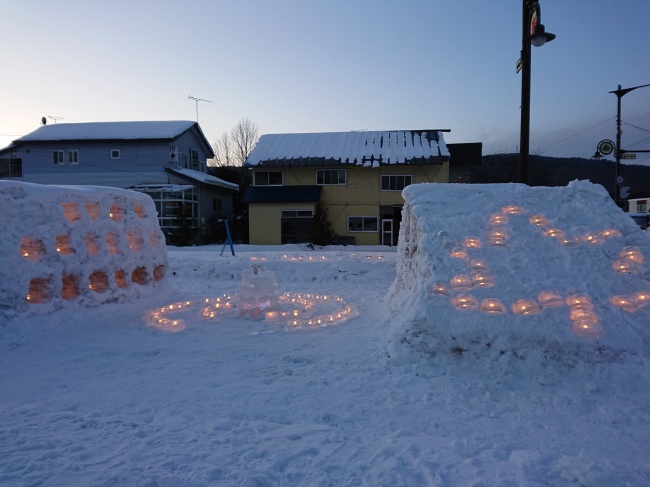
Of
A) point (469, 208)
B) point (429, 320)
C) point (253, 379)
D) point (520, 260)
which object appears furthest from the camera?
point (469, 208)

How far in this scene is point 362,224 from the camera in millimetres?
25375

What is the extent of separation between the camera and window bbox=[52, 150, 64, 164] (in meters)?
27.4

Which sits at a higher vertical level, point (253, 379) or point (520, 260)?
point (520, 260)

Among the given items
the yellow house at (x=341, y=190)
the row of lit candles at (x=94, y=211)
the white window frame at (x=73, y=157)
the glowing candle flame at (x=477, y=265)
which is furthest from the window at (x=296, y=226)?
the glowing candle flame at (x=477, y=265)

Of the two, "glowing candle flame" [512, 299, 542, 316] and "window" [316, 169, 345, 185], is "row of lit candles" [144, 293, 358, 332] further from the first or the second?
"window" [316, 169, 345, 185]

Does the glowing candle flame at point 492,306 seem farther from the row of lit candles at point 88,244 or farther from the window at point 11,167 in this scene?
the window at point 11,167

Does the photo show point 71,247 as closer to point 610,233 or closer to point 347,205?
point 610,233

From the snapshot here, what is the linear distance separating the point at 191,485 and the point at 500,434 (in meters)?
2.50

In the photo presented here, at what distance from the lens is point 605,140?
23094mm

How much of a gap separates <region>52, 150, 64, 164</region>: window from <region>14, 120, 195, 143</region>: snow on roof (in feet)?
2.81

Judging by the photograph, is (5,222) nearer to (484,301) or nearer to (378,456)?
(378,456)

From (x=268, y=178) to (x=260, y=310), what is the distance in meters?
19.3

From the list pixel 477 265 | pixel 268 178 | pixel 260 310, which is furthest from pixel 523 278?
pixel 268 178

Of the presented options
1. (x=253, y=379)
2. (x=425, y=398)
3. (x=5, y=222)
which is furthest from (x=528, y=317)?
(x=5, y=222)
